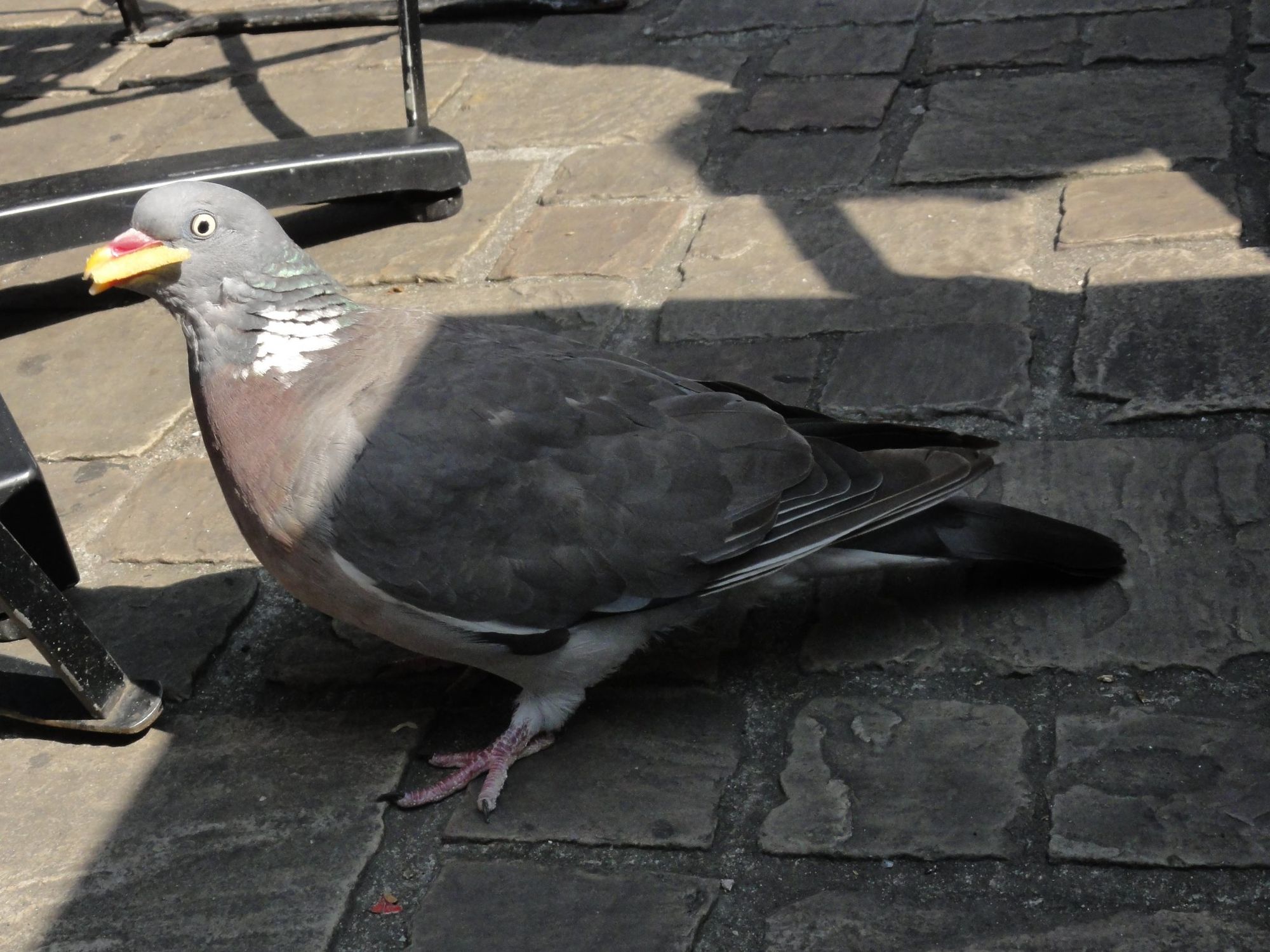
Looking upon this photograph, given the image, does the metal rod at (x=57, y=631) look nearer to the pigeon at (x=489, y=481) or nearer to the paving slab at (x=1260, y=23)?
the pigeon at (x=489, y=481)

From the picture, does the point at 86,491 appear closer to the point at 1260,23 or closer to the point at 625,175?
the point at 625,175

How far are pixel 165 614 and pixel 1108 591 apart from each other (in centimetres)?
204

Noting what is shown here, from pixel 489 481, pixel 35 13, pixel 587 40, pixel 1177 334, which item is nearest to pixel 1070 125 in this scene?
pixel 1177 334

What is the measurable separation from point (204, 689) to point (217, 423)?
0.71 m

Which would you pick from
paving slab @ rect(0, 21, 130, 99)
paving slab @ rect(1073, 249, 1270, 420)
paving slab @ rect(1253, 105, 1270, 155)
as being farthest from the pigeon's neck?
paving slab @ rect(0, 21, 130, 99)

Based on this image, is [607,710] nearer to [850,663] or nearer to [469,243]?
[850,663]

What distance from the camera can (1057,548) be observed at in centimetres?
266

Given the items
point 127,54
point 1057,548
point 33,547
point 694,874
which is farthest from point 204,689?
point 127,54

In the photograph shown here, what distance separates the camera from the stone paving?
2.27 m

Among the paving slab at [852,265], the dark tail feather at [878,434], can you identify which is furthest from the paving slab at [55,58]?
the dark tail feather at [878,434]

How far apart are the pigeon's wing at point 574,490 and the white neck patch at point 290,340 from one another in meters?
0.16

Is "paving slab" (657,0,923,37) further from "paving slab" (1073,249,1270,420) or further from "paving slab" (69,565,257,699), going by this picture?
"paving slab" (69,565,257,699)

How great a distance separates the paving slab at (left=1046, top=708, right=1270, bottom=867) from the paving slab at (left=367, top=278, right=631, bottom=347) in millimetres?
1815

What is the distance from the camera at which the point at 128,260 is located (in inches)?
94.1
